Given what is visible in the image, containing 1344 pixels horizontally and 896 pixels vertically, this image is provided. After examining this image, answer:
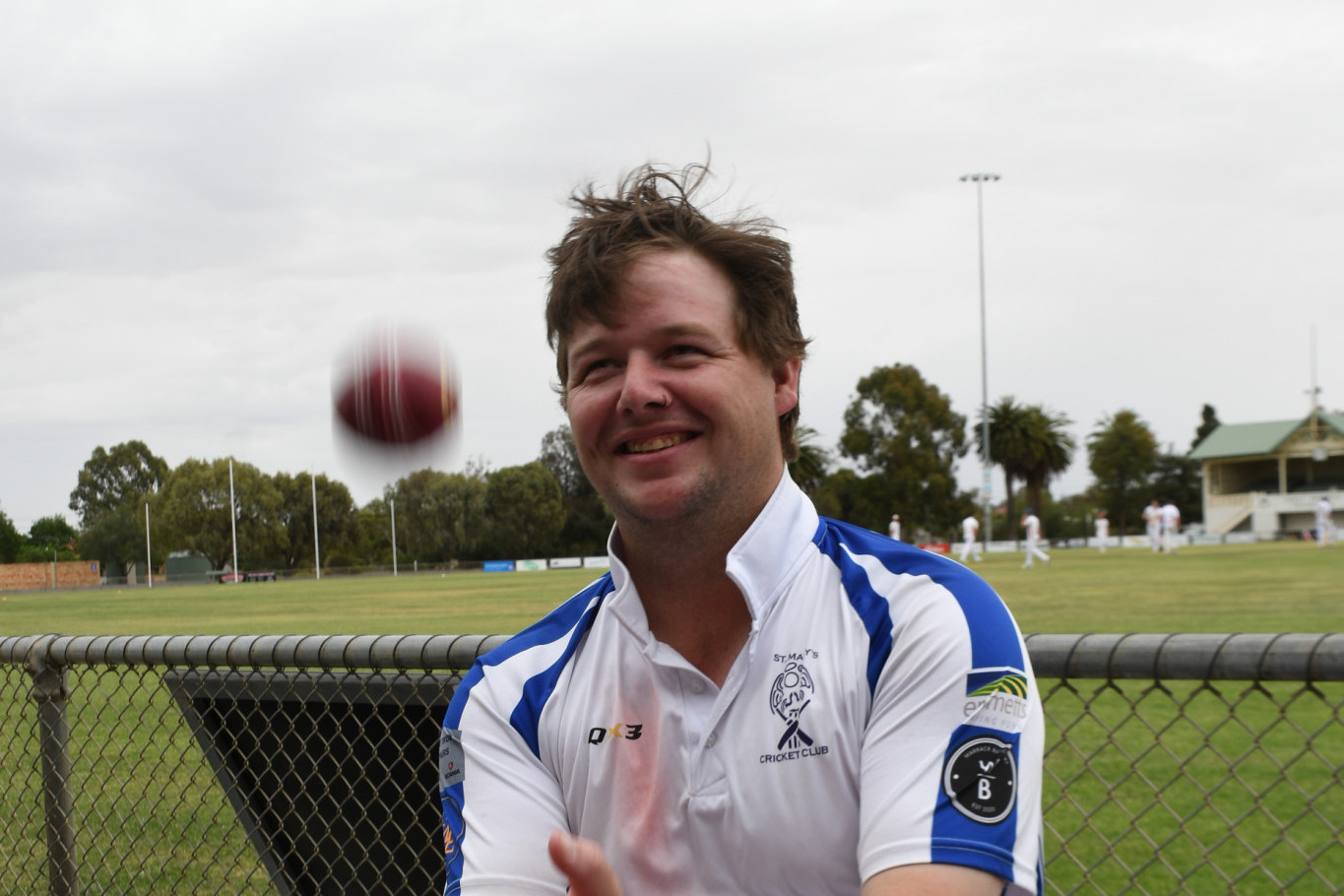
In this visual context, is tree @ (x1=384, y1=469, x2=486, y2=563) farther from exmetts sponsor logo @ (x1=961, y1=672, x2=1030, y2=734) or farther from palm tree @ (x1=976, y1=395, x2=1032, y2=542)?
palm tree @ (x1=976, y1=395, x2=1032, y2=542)

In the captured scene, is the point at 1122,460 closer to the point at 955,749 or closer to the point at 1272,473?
the point at 1272,473

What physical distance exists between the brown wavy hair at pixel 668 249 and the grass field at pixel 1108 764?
3.03 feet

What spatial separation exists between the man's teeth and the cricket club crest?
447mm

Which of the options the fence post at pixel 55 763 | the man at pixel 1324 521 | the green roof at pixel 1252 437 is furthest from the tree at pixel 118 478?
the green roof at pixel 1252 437

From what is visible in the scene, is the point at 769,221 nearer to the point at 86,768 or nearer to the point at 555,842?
the point at 555,842

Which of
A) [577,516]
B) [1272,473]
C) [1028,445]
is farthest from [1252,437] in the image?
[577,516]

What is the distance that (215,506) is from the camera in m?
29.5

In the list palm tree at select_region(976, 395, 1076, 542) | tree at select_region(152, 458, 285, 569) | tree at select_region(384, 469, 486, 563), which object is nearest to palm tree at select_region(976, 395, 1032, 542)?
palm tree at select_region(976, 395, 1076, 542)

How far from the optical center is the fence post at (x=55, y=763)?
3.74m

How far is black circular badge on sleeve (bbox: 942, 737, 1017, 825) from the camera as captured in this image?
1.63 m

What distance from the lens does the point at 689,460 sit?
2.06 metres

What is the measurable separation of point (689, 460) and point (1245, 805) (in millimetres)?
4466

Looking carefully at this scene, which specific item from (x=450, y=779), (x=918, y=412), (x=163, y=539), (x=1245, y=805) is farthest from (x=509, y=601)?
(x=918, y=412)

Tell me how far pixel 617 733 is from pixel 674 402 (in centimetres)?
57
